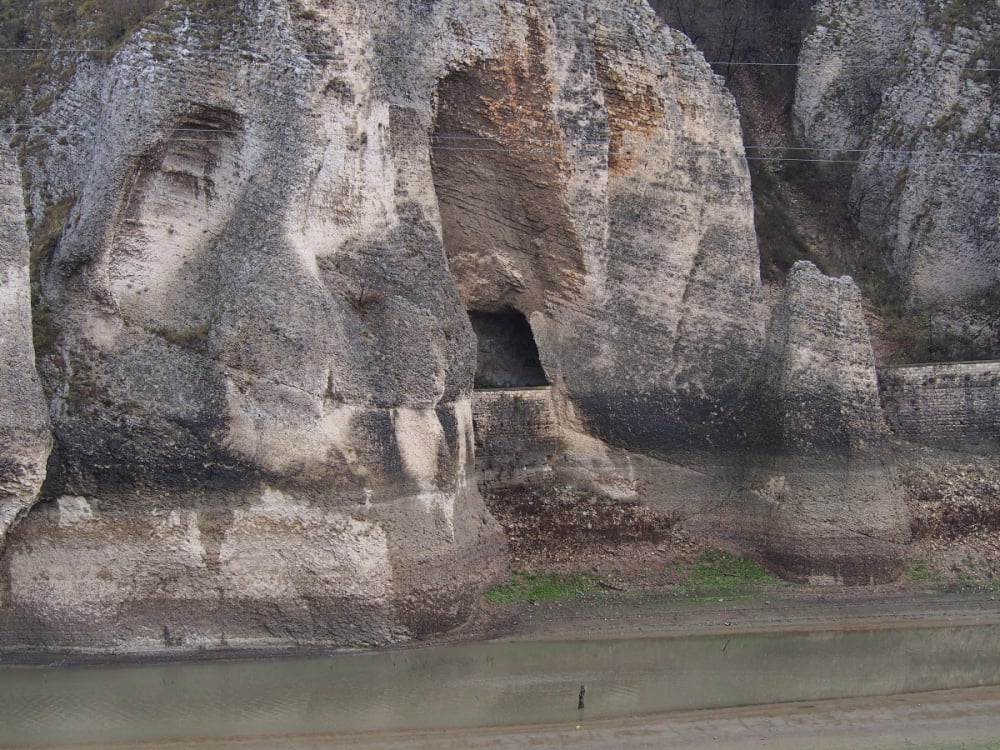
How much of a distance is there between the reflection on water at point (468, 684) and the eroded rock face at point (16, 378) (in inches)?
90.7

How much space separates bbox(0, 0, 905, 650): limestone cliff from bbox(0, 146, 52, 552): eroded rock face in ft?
1.73

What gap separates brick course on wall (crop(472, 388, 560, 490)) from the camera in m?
19.0

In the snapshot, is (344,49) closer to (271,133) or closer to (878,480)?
(271,133)

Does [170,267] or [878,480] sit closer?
[170,267]

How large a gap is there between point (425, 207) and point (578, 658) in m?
6.28

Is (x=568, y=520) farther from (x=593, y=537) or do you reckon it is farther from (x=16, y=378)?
(x=16, y=378)

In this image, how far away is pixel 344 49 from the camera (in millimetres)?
16109

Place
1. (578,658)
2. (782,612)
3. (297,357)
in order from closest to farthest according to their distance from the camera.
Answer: (297,357) < (578,658) < (782,612)

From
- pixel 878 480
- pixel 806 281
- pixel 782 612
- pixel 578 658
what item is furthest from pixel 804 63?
pixel 578 658

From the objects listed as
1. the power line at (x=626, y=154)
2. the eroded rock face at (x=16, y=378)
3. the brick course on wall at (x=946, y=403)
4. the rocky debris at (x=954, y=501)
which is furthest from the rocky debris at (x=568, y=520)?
the eroded rock face at (x=16, y=378)

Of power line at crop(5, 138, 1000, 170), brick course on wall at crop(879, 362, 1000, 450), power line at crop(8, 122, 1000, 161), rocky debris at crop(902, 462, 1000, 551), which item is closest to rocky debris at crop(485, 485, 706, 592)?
rocky debris at crop(902, 462, 1000, 551)

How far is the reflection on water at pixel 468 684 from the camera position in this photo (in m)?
14.6

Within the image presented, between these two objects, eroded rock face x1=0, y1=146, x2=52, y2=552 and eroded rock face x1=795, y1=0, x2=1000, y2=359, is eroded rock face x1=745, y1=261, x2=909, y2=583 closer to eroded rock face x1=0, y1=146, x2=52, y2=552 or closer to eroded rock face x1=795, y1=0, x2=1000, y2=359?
eroded rock face x1=795, y1=0, x2=1000, y2=359

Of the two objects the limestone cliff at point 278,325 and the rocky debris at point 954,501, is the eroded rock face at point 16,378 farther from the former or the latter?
the rocky debris at point 954,501
